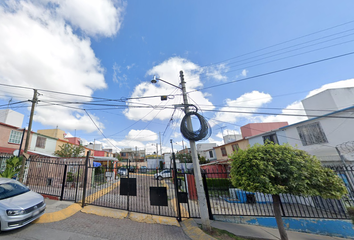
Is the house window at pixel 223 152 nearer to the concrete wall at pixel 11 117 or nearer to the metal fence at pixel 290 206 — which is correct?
the metal fence at pixel 290 206

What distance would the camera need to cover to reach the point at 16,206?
14.3ft

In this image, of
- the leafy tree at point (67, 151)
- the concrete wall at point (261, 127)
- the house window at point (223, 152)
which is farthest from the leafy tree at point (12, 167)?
the concrete wall at point (261, 127)

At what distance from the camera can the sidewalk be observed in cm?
505

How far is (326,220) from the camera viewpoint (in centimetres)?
589

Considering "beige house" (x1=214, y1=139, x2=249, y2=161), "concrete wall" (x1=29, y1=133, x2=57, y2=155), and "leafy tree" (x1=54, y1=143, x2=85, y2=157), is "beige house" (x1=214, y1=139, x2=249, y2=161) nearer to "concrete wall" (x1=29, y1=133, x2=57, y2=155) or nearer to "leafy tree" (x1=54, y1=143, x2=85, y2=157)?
"leafy tree" (x1=54, y1=143, x2=85, y2=157)

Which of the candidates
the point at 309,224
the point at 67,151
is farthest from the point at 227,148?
the point at 67,151

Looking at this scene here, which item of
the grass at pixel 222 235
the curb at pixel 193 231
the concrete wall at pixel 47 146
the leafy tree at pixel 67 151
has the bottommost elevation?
the grass at pixel 222 235

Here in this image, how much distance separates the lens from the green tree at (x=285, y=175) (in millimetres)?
4270

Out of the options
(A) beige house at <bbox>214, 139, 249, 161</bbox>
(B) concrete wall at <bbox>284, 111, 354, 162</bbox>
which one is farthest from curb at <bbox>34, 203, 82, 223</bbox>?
(A) beige house at <bbox>214, 139, 249, 161</bbox>

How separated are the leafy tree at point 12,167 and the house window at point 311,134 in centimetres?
2232

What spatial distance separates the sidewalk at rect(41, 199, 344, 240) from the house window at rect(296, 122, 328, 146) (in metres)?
Answer: 9.11

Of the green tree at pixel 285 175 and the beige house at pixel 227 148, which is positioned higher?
the beige house at pixel 227 148

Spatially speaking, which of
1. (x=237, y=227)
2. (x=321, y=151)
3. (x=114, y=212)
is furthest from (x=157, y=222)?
(x=321, y=151)

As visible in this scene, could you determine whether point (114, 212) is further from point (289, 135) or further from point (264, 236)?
point (289, 135)
